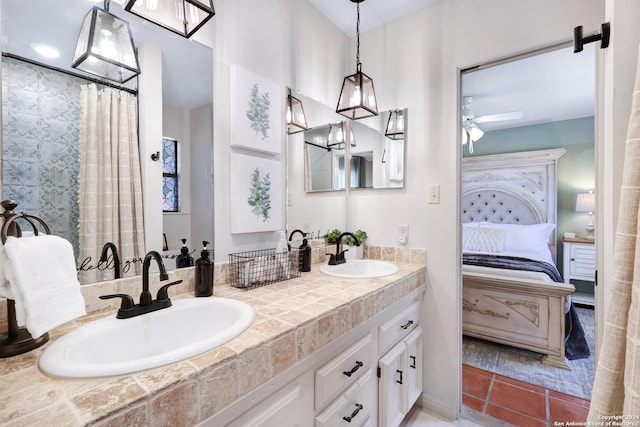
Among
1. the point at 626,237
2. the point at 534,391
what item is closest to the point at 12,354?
the point at 626,237

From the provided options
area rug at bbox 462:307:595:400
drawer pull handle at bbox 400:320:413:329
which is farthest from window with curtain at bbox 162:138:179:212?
area rug at bbox 462:307:595:400

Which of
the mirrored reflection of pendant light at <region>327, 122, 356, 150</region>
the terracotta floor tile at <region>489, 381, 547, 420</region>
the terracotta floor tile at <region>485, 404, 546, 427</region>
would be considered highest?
the mirrored reflection of pendant light at <region>327, 122, 356, 150</region>

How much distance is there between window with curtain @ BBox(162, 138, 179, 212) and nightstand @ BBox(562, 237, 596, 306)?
177 inches

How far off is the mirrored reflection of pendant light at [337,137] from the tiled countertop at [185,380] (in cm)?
131

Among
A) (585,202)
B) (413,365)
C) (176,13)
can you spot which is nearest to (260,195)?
(176,13)

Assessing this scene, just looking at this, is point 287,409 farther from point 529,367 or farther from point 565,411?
point 529,367

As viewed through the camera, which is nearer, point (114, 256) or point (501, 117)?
point (114, 256)

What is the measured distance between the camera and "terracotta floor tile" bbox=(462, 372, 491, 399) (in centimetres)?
203

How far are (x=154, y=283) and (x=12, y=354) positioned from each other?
0.43m

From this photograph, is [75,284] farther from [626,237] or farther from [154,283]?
[626,237]

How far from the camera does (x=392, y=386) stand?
1.43 meters

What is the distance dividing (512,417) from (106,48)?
9.10 ft

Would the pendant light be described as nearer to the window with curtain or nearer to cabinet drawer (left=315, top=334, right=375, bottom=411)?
the window with curtain

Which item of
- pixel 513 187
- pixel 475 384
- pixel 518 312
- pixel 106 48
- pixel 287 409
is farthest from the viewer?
pixel 513 187
